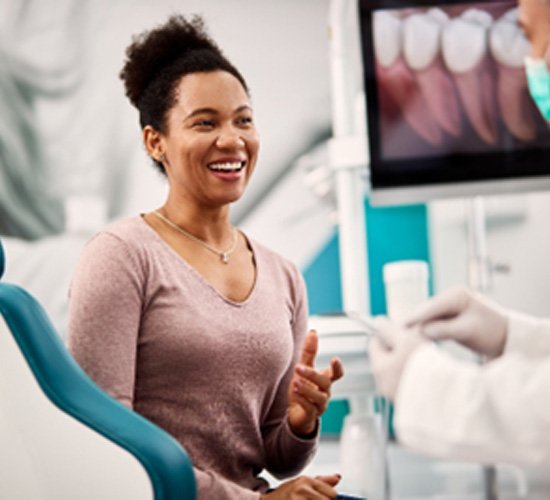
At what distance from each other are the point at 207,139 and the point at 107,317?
346 mm

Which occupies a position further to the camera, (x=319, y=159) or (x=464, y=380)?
(x=319, y=159)

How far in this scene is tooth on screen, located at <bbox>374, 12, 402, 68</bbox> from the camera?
183 cm

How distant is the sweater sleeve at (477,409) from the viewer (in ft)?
2.35

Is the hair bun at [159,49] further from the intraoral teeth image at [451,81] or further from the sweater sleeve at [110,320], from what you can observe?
the intraoral teeth image at [451,81]

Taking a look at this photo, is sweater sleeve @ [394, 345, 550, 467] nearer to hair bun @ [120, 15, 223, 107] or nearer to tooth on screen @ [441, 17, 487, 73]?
hair bun @ [120, 15, 223, 107]

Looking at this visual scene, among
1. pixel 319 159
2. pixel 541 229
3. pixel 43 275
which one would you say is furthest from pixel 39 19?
pixel 541 229

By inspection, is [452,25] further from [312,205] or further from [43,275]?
[43,275]

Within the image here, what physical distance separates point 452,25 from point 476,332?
3.76 ft

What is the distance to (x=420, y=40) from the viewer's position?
72.0 inches

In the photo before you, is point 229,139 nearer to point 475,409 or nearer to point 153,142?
point 153,142

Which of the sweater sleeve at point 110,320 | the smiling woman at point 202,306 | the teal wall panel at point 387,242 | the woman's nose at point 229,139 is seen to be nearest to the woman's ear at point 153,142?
the smiling woman at point 202,306

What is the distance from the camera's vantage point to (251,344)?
1.18 m

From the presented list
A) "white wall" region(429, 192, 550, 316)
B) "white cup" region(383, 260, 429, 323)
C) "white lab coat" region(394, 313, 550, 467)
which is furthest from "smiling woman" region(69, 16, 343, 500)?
"white wall" region(429, 192, 550, 316)

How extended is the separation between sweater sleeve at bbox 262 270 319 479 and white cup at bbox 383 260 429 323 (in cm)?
31
